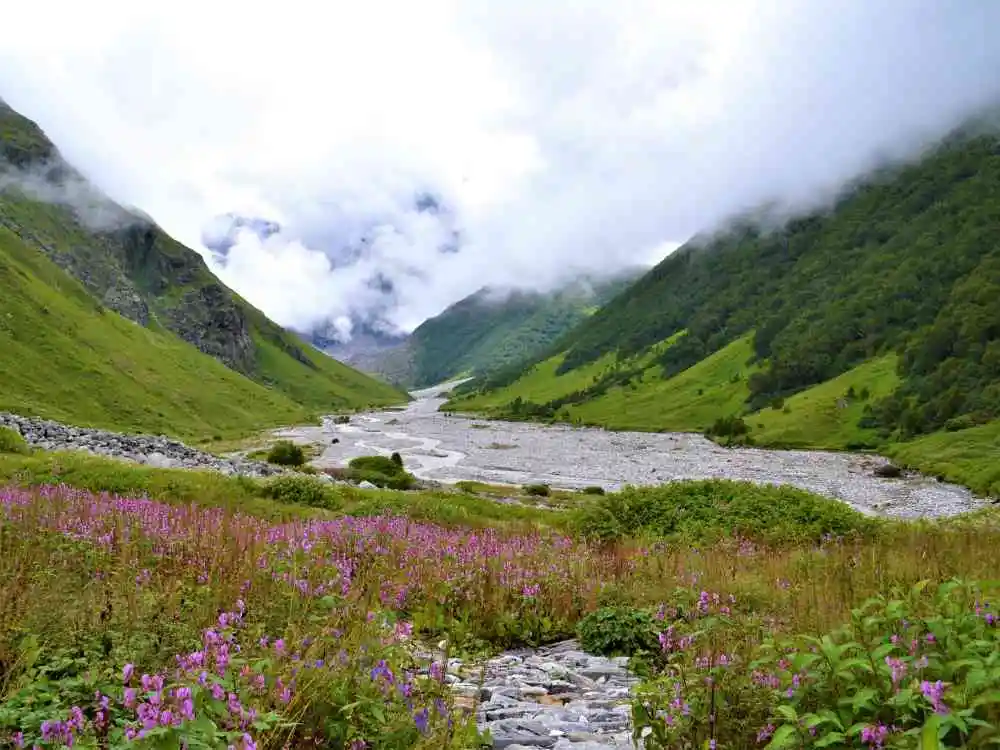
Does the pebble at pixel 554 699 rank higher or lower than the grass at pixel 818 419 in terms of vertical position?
lower

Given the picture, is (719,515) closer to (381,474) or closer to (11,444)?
(11,444)

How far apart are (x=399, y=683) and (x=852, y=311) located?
663 feet

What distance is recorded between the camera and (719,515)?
810 inches

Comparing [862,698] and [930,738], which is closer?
[930,738]

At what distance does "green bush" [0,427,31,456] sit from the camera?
103 feet

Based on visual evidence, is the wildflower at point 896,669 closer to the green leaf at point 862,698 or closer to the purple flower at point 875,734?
the green leaf at point 862,698

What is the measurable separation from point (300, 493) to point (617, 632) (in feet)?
68.7

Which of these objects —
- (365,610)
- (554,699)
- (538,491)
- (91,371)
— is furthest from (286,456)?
(554,699)

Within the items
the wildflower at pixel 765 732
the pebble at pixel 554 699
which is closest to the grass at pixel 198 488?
the pebble at pixel 554 699

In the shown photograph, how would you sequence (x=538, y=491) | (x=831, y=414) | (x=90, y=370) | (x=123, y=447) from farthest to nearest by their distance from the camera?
1. (x=831, y=414)
2. (x=90, y=370)
3. (x=538, y=491)
4. (x=123, y=447)

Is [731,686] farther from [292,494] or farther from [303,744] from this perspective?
[292,494]

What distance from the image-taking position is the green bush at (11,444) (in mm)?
31266

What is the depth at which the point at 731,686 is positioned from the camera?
4648mm

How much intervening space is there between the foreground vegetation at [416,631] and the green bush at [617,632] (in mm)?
29
